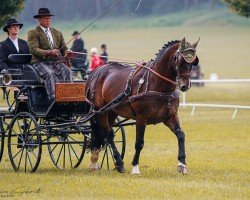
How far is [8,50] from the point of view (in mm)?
17016

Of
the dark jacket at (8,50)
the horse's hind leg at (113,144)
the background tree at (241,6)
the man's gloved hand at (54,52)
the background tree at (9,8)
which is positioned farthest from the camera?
the background tree at (241,6)

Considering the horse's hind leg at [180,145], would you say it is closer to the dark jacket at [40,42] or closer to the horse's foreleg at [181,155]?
the horse's foreleg at [181,155]

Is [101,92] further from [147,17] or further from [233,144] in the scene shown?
[147,17]

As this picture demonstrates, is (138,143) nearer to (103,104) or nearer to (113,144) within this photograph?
(113,144)

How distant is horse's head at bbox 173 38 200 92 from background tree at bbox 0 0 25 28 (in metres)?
14.7

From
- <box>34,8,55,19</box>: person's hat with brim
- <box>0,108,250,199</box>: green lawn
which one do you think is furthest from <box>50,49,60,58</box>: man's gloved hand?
<box>0,108,250,199</box>: green lawn

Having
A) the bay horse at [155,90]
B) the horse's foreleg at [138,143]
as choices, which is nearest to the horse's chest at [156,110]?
the bay horse at [155,90]

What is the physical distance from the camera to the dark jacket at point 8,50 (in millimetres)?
16781

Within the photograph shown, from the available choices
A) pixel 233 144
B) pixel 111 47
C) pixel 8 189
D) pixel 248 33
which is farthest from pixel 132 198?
pixel 248 33

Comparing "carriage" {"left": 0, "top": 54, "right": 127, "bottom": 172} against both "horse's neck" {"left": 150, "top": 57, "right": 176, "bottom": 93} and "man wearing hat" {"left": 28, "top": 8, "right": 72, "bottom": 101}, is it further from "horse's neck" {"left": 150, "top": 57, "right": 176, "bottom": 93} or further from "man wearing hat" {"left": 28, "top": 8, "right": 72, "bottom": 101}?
"horse's neck" {"left": 150, "top": 57, "right": 176, "bottom": 93}

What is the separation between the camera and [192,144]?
65.4 ft

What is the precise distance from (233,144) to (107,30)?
71789 mm

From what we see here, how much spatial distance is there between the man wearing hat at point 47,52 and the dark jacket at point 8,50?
2.52ft

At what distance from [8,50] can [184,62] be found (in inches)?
142
